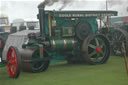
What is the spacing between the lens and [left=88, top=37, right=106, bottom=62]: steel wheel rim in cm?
665

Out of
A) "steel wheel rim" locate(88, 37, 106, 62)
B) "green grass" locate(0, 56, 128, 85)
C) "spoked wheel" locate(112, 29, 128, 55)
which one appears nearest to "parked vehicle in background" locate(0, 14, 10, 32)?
"spoked wheel" locate(112, 29, 128, 55)

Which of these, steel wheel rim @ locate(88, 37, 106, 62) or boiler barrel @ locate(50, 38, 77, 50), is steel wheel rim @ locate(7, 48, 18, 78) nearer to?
boiler barrel @ locate(50, 38, 77, 50)

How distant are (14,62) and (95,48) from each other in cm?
251

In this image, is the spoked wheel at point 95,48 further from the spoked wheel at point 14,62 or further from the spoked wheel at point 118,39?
the spoked wheel at point 14,62

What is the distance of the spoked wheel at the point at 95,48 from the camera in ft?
21.1

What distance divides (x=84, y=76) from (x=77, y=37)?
182 centimetres

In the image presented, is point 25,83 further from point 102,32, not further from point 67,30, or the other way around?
point 102,32

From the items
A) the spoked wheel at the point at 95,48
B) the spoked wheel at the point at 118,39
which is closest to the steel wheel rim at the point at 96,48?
the spoked wheel at the point at 95,48

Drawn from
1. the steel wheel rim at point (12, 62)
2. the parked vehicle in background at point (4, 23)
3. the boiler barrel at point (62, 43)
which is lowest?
the steel wheel rim at point (12, 62)

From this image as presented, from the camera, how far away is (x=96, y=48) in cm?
665

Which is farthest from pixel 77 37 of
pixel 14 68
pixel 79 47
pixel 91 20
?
pixel 14 68

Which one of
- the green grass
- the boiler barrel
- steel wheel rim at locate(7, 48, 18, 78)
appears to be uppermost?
the boiler barrel

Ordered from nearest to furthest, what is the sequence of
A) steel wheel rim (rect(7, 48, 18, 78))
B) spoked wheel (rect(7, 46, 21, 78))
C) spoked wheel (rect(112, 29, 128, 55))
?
spoked wheel (rect(7, 46, 21, 78)), steel wheel rim (rect(7, 48, 18, 78)), spoked wheel (rect(112, 29, 128, 55))

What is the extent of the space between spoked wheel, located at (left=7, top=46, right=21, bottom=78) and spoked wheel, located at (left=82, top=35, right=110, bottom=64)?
81.5 inches
